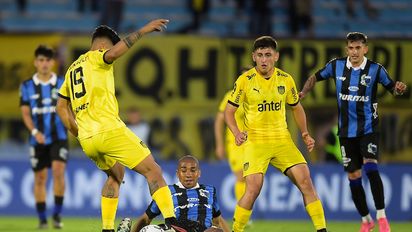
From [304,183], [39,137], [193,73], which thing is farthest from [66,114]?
[193,73]

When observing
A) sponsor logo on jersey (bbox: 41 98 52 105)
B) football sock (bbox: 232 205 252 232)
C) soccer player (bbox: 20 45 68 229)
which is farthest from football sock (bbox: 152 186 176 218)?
sponsor logo on jersey (bbox: 41 98 52 105)

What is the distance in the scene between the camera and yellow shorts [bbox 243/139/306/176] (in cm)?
970

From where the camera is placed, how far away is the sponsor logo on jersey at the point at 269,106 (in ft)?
32.0

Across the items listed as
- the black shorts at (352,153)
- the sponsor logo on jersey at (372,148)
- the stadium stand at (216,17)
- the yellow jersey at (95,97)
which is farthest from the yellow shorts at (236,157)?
the stadium stand at (216,17)

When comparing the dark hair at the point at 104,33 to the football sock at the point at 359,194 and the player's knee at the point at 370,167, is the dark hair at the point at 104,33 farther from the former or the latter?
the football sock at the point at 359,194

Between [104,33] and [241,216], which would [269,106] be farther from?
[104,33]

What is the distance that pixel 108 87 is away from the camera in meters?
9.06

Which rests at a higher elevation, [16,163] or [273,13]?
[273,13]

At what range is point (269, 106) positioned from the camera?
32.0ft

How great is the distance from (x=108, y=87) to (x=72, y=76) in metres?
0.38

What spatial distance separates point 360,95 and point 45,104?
412 centimetres

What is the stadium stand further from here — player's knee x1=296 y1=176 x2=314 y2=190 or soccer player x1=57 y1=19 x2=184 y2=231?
soccer player x1=57 y1=19 x2=184 y2=231

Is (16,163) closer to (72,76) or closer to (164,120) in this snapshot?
(164,120)

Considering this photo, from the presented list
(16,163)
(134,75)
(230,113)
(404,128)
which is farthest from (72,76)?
(404,128)
